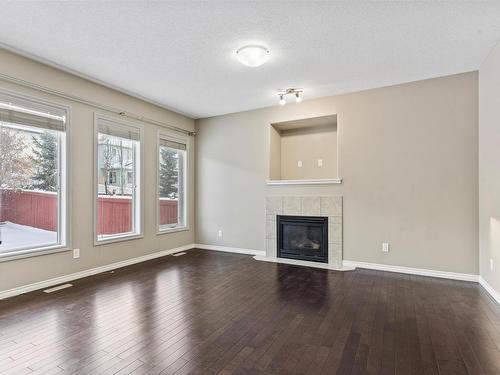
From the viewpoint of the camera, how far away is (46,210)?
11.6 feet

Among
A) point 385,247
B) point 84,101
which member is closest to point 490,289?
point 385,247

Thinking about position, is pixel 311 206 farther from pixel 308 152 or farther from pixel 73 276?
pixel 73 276

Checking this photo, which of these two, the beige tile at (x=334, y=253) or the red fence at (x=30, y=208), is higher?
the red fence at (x=30, y=208)

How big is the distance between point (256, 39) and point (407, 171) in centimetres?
281

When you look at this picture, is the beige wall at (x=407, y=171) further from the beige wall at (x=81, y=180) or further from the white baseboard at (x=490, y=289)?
the beige wall at (x=81, y=180)

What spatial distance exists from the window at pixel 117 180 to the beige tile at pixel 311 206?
2.82 m

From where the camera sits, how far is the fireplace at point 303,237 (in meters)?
4.65

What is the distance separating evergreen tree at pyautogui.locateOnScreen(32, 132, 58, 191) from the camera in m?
3.43

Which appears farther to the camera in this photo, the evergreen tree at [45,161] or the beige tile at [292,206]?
the beige tile at [292,206]

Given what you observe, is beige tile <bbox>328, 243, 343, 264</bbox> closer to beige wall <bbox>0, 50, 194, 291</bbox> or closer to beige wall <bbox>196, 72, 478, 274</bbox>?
beige wall <bbox>196, 72, 478, 274</bbox>

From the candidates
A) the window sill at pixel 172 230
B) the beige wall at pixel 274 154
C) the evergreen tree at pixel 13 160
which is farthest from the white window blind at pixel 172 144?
the evergreen tree at pixel 13 160

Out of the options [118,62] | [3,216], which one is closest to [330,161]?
[118,62]

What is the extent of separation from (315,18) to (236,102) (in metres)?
2.52

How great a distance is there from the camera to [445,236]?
379cm
